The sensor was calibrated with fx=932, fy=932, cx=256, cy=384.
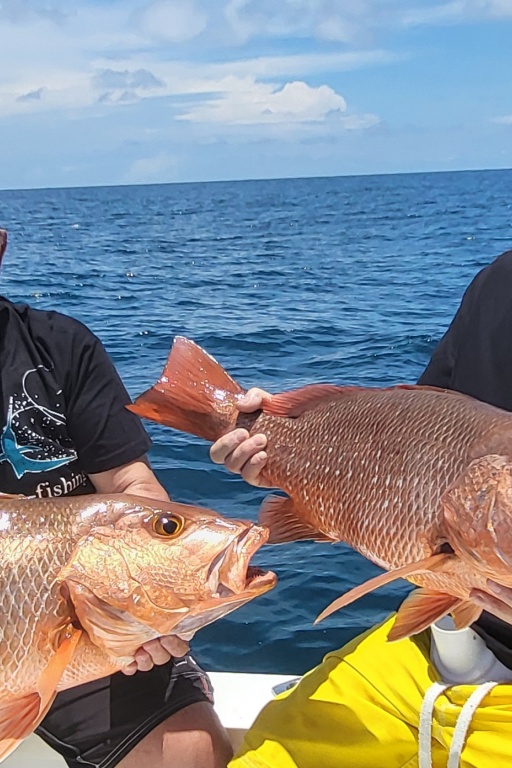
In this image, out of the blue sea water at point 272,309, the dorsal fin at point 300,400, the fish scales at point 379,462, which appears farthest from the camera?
the blue sea water at point 272,309

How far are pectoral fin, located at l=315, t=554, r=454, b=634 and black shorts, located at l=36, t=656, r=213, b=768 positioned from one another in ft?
3.47

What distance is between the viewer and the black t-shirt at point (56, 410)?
3033mm

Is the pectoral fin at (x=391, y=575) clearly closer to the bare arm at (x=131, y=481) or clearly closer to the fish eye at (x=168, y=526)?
the fish eye at (x=168, y=526)

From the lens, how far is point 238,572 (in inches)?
84.1

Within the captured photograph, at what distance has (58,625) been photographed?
208cm

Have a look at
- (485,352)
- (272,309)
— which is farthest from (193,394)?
(272,309)

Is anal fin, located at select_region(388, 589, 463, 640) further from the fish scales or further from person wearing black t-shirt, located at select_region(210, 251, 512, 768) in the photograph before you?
person wearing black t-shirt, located at select_region(210, 251, 512, 768)

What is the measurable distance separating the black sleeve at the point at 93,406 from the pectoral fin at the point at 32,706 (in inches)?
41.9

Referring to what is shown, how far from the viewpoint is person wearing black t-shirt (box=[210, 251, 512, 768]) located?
2.69 meters

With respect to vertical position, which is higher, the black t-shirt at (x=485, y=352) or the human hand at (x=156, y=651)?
the black t-shirt at (x=485, y=352)

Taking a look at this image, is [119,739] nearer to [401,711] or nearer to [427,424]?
[401,711]

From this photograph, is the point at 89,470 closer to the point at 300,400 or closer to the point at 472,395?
the point at 300,400

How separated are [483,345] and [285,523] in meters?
Answer: 0.86

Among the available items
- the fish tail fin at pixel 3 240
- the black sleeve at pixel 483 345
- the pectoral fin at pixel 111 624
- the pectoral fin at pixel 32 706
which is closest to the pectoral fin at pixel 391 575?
the pectoral fin at pixel 111 624
